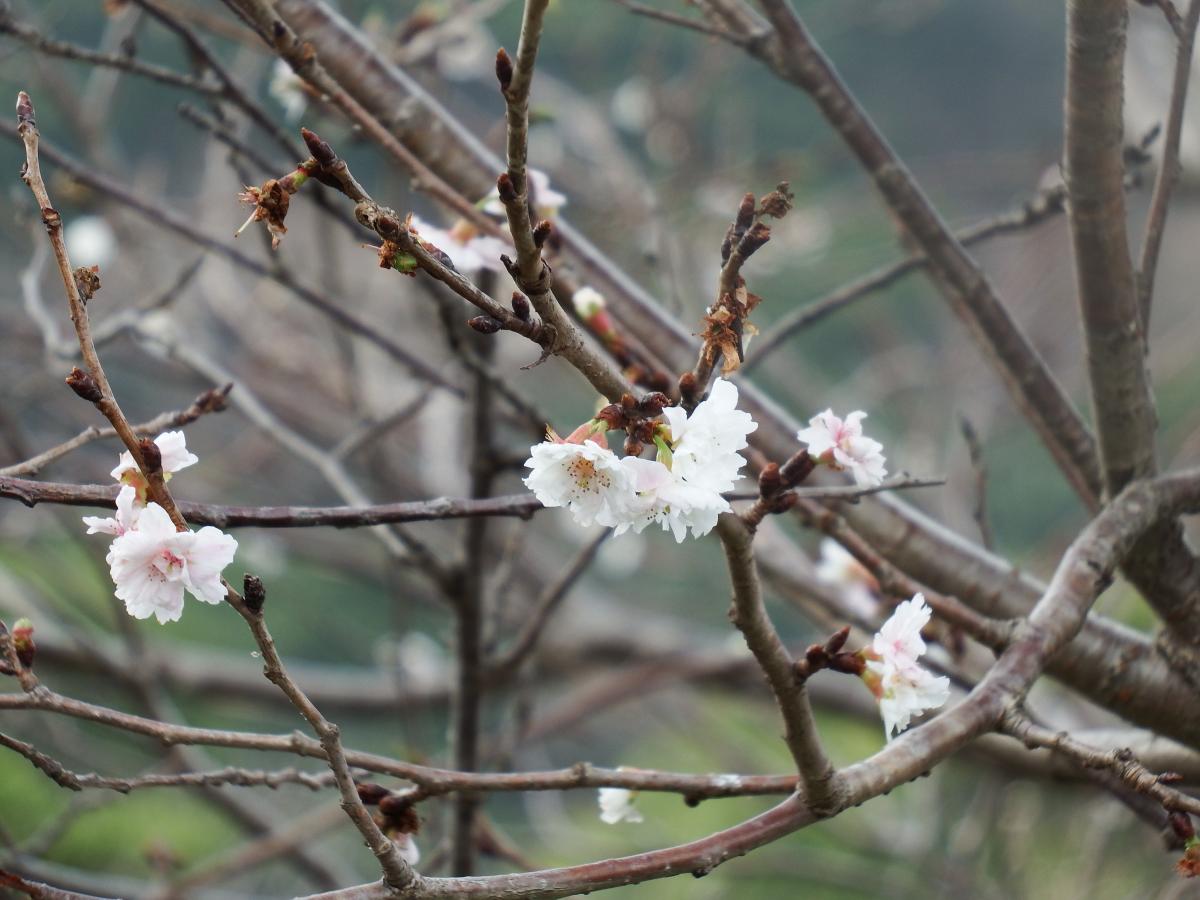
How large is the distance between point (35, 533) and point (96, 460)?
2.76ft

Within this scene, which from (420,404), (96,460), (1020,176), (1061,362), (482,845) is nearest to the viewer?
(482,845)

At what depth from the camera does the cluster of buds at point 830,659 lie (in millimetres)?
845

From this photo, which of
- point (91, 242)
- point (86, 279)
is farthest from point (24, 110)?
point (91, 242)

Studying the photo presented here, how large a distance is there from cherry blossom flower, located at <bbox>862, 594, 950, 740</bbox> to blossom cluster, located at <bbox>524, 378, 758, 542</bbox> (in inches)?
9.8

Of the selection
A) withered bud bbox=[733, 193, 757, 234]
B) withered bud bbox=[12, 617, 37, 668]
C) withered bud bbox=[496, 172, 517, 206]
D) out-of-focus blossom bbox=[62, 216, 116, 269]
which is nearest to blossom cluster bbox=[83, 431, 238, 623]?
withered bud bbox=[12, 617, 37, 668]

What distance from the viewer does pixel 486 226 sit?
4.21ft

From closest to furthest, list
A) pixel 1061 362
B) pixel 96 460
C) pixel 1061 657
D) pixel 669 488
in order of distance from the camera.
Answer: pixel 669 488 < pixel 1061 657 < pixel 96 460 < pixel 1061 362

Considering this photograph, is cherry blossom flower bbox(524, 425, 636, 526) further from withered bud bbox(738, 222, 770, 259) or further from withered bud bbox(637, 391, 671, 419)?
withered bud bbox(738, 222, 770, 259)

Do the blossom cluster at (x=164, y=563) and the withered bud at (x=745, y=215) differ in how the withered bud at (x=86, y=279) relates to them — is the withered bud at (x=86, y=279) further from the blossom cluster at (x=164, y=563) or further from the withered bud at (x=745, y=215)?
the withered bud at (x=745, y=215)

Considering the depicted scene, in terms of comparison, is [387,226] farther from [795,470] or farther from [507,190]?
[795,470]

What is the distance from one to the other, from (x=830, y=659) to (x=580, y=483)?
0.89 feet

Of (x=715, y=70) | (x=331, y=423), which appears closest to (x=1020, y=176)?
(x=715, y=70)

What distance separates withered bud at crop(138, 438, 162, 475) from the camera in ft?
2.59

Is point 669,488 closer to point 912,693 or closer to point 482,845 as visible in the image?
point 912,693
